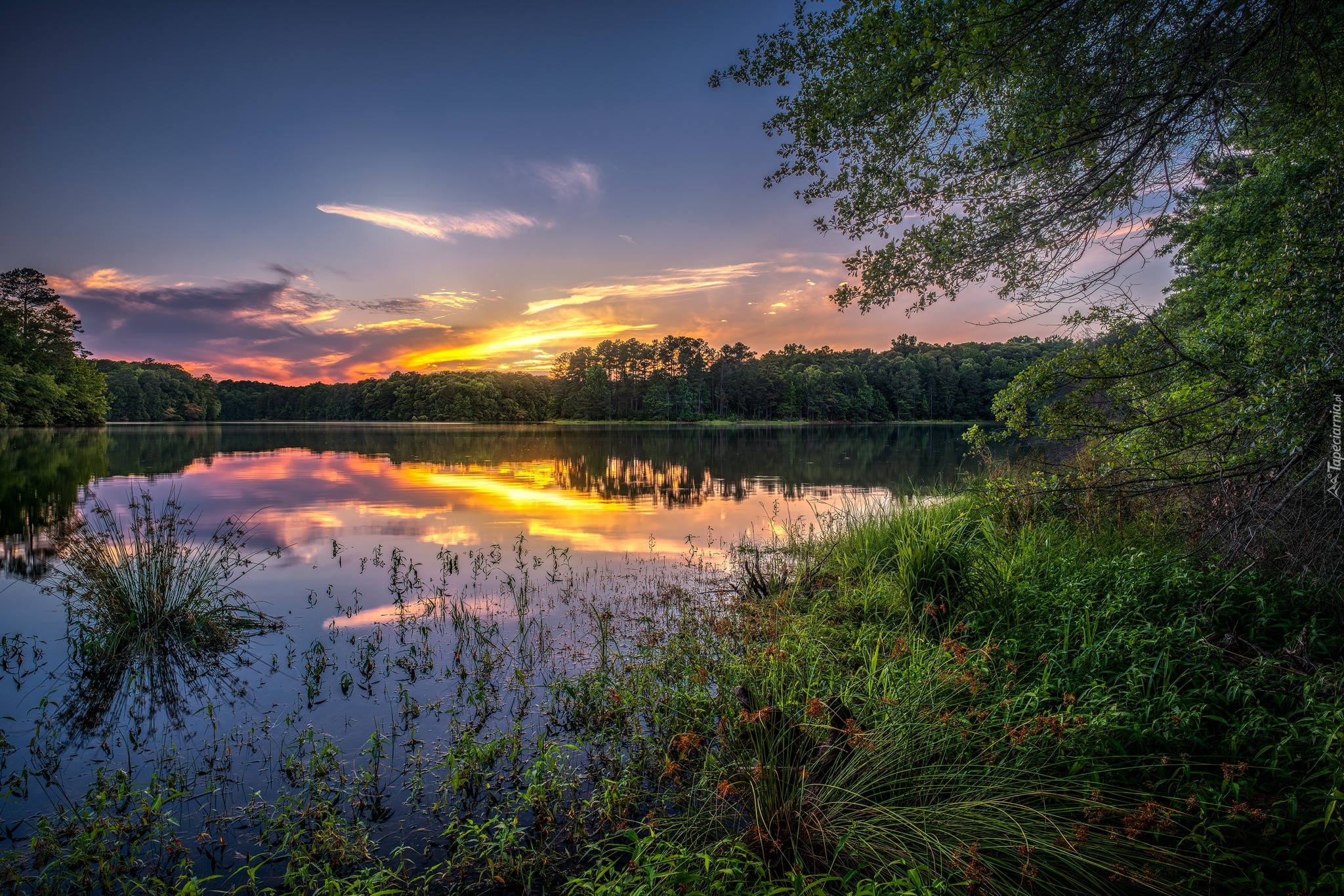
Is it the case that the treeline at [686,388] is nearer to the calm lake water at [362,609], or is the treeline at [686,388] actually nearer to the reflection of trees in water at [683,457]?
the reflection of trees in water at [683,457]

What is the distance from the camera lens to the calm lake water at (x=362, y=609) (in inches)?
174

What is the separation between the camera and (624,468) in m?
27.1

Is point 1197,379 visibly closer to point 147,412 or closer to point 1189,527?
point 1189,527

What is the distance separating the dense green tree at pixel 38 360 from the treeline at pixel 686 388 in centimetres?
3621

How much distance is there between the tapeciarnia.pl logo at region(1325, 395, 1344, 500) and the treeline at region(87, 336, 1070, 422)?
92.0 m

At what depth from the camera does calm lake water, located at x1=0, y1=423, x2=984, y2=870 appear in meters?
4.43

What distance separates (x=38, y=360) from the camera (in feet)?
173

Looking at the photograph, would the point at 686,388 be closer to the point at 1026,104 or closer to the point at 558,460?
the point at 558,460

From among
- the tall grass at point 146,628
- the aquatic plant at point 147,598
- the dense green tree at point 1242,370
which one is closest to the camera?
the dense green tree at point 1242,370

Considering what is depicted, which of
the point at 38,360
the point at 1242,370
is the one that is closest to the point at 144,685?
the point at 1242,370

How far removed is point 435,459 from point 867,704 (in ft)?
103

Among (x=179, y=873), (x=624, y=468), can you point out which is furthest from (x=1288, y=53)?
(x=624, y=468)

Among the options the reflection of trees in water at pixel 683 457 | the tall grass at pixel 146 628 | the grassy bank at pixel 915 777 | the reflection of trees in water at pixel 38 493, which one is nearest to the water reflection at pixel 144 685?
the tall grass at pixel 146 628

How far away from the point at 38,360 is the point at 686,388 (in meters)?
75.9
